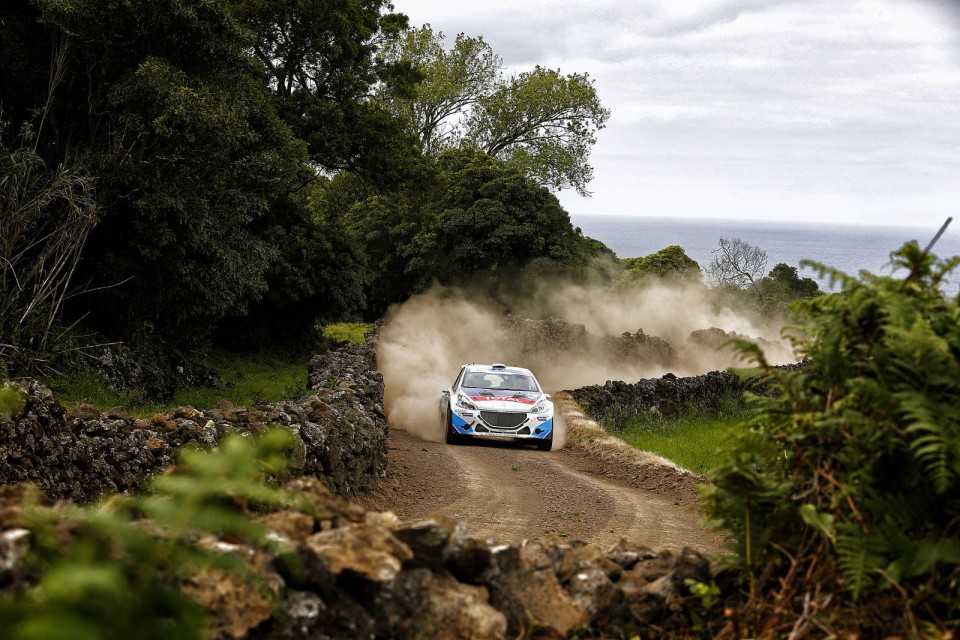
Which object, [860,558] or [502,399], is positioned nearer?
[860,558]

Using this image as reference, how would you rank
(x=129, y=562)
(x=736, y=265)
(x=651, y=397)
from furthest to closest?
1. (x=736, y=265)
2. (x=651, y=397)
3. (x=129, y=562)

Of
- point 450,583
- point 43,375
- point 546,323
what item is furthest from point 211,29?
point 546,323

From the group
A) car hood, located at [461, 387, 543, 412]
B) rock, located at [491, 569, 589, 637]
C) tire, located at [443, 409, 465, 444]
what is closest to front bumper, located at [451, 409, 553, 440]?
car hood, located at [461, 387, 543, 412]

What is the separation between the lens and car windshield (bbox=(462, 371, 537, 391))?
2291cm

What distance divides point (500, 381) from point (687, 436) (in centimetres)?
565

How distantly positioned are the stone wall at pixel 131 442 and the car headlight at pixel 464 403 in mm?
7147

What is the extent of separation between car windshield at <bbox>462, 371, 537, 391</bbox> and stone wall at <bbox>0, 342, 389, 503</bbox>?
833 cm

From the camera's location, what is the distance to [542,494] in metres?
15.6

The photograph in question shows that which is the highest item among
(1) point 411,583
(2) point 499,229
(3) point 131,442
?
(2) point 499,229

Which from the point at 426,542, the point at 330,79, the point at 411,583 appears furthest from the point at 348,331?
the point at 411,583

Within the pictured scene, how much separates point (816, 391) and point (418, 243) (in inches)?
1859

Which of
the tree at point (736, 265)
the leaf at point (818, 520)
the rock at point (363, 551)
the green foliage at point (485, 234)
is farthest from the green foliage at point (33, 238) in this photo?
the tree at point (736, 265)

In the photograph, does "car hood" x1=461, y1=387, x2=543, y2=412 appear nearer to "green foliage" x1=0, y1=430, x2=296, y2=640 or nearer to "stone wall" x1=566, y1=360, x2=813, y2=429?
"stone wall" x1=566, y1=360, x2=813, y2=429

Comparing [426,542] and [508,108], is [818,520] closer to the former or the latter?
[426,542]
